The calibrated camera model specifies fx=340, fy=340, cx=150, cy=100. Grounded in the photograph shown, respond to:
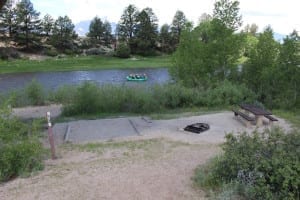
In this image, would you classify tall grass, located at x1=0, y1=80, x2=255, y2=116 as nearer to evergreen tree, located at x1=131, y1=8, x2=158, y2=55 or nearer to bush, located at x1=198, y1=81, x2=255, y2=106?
bush, located at x1=198, y1=81, x2=255, y2=106

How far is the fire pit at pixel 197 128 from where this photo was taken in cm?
825

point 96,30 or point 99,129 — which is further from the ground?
point 96,30

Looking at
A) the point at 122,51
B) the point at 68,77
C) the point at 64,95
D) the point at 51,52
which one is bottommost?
the point at 68,77

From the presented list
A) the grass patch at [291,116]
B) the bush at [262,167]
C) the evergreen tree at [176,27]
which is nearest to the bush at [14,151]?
the bush at [262,167]

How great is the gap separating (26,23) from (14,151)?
5007 cm

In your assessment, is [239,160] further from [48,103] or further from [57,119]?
[48,103]

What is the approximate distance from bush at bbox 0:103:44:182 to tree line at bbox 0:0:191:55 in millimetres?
44511

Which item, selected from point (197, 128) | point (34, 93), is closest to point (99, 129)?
point (197, 128)

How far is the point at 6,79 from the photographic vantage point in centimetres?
3122

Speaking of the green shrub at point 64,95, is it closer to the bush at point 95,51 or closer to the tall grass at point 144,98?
the tall grass at point 144,98

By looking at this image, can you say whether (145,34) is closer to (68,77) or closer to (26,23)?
(26,23)

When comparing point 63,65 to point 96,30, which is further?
point 96,30

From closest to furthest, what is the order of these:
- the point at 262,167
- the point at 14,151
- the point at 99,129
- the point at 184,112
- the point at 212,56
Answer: the point at 262,167
the point at 14,151
the point at 99,129
the point at 184,112
the point at 212,56

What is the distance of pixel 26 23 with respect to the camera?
51.2m
